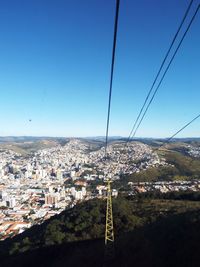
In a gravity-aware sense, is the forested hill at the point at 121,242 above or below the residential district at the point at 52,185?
above

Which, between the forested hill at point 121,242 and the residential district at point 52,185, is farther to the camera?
the residential district at point 52,185

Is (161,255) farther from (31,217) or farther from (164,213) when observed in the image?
(31,217)

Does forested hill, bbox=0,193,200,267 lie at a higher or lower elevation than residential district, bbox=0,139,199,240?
higher

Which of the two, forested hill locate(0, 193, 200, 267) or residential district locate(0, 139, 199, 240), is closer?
forested hill locate(0, 193, 200, 267)

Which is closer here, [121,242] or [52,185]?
[121,242]
